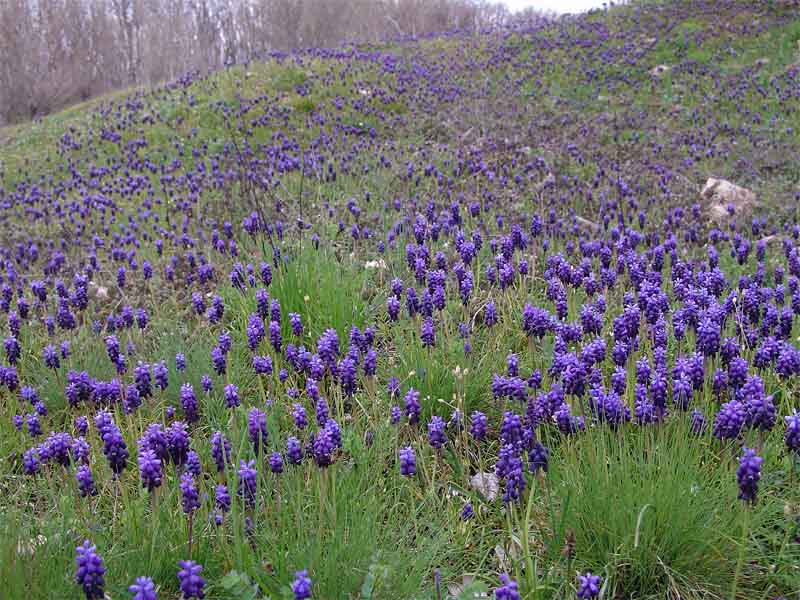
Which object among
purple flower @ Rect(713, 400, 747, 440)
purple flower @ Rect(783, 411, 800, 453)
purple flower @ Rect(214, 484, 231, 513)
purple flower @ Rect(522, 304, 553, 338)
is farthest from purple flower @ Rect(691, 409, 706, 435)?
purple flower @ Rect(214, 484, 231, 513)

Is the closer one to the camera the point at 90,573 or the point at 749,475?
the point at 90,573

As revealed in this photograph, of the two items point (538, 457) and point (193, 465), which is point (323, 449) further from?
point (538, 457)

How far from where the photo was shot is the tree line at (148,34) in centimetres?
2468

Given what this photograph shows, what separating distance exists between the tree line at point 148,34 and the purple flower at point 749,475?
79.1 ft

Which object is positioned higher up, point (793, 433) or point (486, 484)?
point (793, 433)

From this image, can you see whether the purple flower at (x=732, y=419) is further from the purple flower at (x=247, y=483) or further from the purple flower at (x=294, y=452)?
the purple flower at (x=247, y=483)

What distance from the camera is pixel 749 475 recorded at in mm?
2152

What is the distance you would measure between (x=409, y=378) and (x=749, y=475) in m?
2.07

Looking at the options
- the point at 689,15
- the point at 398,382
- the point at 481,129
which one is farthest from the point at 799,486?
the point at 689,15

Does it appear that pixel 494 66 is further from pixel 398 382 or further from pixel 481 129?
pixel 398 382

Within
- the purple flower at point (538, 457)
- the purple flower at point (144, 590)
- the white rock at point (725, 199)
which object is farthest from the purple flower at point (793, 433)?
the white rock at point (725, 199)

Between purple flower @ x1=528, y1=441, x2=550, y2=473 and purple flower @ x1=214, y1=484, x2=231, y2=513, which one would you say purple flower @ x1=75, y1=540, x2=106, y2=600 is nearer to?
purple flower @ x1=214, y1=484, x2=231, y2=513

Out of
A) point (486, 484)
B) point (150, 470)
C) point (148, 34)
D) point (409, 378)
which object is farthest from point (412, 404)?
point (148, 34)

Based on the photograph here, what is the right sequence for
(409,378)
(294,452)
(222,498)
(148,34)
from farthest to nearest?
(148,34)
(409,378)
(294,452)
(222,498)
